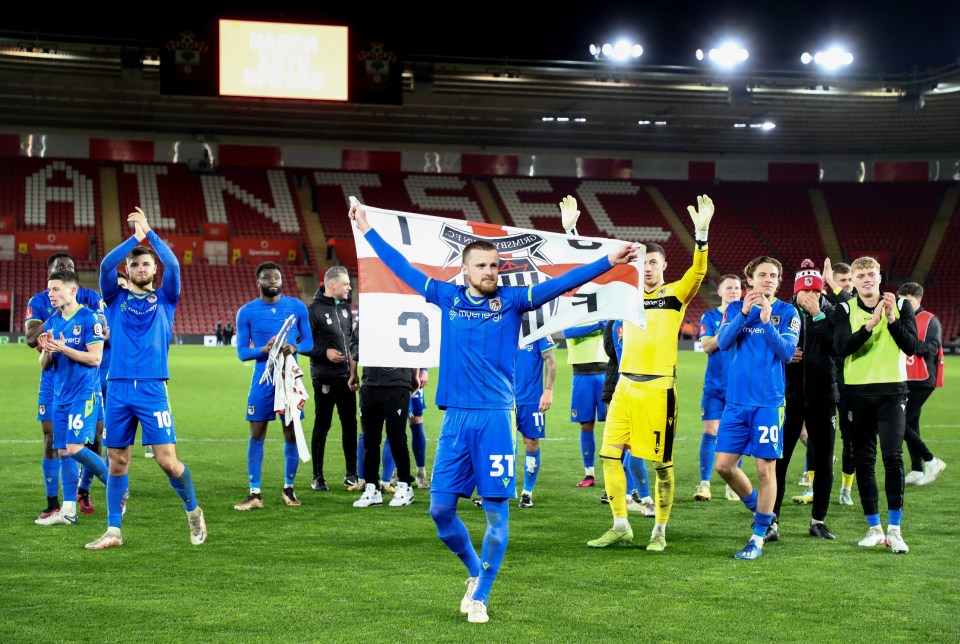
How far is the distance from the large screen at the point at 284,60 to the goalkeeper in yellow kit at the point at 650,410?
82.8ft

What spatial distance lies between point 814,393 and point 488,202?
4126 cm

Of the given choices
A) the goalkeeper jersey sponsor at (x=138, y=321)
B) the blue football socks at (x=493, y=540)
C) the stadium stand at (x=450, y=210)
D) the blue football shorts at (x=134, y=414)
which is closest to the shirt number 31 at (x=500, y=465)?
the blue football socks at (x=493, y=540)

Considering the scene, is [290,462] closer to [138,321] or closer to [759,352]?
[138,321]

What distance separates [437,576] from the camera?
6398 mm

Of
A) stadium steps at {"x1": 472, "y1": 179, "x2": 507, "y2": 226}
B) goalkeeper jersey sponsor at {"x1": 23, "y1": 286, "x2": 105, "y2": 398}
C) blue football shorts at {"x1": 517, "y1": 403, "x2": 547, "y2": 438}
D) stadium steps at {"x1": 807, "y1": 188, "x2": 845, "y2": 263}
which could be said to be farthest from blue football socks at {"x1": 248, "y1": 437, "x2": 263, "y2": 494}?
stadium steps at {"x1": 807, "y1": 188, "x2": 845, "y2": 263}

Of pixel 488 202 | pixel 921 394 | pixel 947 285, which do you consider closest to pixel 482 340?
pixel 921 394

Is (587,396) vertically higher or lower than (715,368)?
lower

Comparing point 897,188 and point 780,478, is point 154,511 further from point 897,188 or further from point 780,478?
point 897,188

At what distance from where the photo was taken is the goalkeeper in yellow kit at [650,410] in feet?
24.3

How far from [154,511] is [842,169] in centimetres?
Answer: 4929

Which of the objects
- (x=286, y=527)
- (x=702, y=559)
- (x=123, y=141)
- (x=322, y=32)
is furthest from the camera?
(x=123, y=141)

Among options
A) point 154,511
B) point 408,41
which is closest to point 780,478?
point 154,511

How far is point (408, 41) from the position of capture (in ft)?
111

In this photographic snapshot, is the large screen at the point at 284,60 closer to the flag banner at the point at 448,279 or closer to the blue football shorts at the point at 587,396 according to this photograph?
the blue football shorts at the point at 587,396
